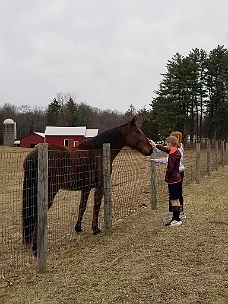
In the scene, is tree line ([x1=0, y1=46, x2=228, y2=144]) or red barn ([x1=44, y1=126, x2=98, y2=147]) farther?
red barn ([x1=44, y1=126, x2=98, y2=147])

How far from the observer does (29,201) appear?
4633 mm

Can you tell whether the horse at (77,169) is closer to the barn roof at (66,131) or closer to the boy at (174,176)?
the boy at (174,176)

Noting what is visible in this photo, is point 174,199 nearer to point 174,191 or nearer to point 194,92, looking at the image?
point 174,191

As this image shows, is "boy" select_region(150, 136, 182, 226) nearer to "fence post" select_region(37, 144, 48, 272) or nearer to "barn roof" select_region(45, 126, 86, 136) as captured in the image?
"fence post" select_region(37, 144, 48, 272)

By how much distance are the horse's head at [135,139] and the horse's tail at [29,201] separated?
210 cm

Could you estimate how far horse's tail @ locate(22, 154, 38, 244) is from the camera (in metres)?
4.60

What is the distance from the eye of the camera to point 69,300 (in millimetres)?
3240

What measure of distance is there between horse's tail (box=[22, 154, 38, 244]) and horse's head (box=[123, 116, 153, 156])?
6.88ft

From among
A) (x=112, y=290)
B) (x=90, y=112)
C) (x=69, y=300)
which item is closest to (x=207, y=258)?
(x=112, y=290)

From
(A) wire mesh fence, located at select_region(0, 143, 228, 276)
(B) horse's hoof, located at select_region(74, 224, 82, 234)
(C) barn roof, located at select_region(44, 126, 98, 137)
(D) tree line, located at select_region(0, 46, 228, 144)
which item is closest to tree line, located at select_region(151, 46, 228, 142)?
(D) tree line, located at select_region(0, 46, 228, 144)

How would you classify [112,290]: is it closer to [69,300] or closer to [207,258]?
[69,300]

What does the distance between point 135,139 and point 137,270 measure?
289 cm

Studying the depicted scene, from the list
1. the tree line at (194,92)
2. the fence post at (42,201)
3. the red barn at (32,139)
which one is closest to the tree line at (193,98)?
the tree line at (194,92)

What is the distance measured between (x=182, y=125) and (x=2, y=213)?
35991mm
